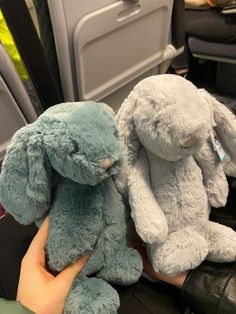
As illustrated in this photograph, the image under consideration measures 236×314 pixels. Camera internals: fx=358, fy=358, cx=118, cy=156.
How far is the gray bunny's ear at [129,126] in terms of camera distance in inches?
29.2

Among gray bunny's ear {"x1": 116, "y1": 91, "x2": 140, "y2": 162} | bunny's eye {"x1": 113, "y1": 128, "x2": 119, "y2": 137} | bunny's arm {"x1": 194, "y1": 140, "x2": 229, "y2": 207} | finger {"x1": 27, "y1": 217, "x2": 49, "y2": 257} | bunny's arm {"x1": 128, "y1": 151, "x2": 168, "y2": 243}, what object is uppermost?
bunny's eye {"x1": 113, "y1": 128, "x2": 119, "y2": 137}

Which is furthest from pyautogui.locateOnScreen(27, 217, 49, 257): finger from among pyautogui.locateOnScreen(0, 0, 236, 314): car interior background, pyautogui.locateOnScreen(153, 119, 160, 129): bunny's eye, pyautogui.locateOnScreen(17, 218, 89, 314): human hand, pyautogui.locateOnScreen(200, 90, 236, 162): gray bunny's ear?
pyautogui.locateOnScreen(200, 90, 236, 162): gray bunny's ear

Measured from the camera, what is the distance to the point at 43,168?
665 mm

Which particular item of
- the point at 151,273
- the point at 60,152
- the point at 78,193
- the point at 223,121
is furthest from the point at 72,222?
the point at 223,121

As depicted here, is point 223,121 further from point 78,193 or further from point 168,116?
point 78,193

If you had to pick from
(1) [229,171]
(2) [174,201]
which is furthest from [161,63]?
(2) [174,201]

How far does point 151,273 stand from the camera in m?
0.86

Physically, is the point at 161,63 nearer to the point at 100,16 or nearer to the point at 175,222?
the point at 100,16

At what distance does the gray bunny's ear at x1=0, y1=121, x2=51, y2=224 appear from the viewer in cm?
65

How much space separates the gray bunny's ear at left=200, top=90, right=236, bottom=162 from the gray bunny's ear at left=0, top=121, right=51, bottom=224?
1.26 ft

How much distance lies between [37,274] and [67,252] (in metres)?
0.07

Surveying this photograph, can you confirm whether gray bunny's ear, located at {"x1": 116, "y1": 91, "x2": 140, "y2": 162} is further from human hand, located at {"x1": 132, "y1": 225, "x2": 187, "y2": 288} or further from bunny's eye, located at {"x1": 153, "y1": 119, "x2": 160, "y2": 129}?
human hand, located at {"x1": 132, "y1": 225, "x2": 187, "y2": 288}

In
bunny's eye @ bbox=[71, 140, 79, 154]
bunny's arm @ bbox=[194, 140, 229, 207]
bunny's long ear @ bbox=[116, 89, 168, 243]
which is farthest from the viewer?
bunny's arm @ bbox=[194, 140, 229, 207]

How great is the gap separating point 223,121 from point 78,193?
1.22ft
